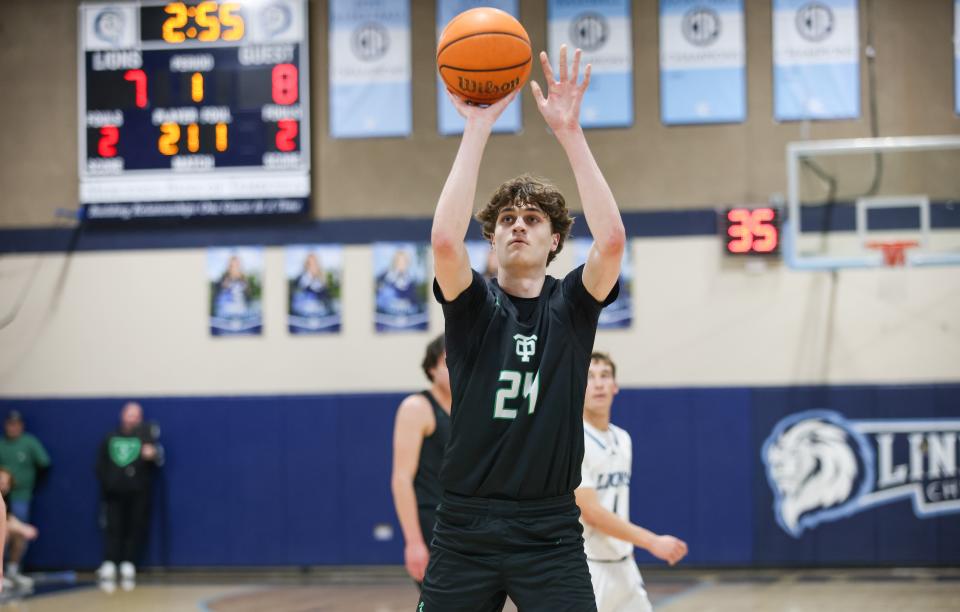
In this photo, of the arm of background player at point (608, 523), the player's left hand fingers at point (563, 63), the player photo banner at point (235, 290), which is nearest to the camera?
the player's left hand fingers at point (563, 63)

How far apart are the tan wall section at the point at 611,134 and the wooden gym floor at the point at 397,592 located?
3.87m

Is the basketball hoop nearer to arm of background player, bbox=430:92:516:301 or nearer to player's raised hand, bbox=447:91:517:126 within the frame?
player's raised hand, bbox=447:91:517:126

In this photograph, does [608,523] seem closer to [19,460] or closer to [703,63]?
[703,63]

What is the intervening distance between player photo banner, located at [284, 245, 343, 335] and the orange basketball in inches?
325

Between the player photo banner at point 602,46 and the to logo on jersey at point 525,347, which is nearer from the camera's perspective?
the to logo on jersey at point 525,347

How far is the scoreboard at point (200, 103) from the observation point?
11836 mm

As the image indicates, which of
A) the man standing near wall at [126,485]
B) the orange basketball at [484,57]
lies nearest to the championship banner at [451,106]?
the man standing near wall at [126,485]

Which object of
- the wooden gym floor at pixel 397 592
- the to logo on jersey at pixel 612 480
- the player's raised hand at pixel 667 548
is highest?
the to logo on jersey at pixel 612 480

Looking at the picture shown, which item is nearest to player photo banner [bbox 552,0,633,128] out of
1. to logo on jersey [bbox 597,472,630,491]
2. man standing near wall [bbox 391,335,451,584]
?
man standing near wall [bbox 391,335,451,584]

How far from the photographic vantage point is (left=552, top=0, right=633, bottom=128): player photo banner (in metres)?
11.8

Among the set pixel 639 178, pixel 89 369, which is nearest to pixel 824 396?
pixel 639 178

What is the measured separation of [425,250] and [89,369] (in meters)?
3.97

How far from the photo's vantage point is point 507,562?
10.5ft

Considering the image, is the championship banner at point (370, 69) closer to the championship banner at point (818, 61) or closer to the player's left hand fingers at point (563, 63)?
the championship banner at point (818, 61)
